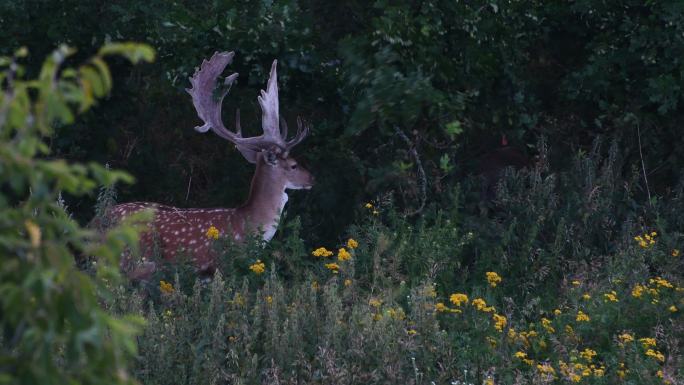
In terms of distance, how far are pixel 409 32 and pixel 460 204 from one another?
1.31m

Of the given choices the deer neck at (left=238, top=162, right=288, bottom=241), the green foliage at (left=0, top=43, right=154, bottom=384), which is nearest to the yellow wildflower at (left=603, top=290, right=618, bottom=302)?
the deer neck at (left=238, top=162, right=288, bottom=241)

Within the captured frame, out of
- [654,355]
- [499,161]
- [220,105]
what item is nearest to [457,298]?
[654,355]

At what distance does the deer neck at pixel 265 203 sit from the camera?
8.00m

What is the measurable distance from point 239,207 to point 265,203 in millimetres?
184

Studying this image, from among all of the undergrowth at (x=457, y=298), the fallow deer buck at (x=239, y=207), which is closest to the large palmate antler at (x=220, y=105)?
the fallow deer buck at (x=239, y=207)

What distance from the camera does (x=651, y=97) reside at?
827 cm

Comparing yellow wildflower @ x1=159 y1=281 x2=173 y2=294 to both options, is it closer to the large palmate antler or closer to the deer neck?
the deer neck

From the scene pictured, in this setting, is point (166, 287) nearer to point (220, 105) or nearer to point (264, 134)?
point (264, 134)

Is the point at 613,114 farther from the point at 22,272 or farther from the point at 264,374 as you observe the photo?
the point at 22,272

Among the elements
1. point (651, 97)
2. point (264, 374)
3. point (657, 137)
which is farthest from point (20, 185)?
point (657, 137)

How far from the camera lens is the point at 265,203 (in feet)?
26.8

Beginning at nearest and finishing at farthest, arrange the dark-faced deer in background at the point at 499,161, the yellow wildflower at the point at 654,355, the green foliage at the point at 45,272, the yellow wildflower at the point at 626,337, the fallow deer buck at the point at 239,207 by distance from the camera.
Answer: the green foliage at the point at 45,272
the yellow wildflower at the point at 654,355
the yellow wildflower at the point at 626,337
the fallow deer buck at the point at 239,207
the dark-faced deer in background at the point at 499,161

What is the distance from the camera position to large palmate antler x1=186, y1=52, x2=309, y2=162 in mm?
8258

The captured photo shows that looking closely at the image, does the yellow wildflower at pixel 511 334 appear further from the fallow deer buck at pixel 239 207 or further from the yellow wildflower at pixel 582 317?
the fallow deer buck at pixel 239 207
